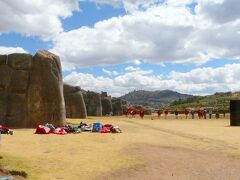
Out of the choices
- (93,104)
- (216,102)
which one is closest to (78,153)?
(93,104)

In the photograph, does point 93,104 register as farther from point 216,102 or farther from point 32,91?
point 216,102

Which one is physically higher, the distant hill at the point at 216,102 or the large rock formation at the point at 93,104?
the distant hill at the point at 216,102

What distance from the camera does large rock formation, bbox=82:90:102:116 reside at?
58.8m

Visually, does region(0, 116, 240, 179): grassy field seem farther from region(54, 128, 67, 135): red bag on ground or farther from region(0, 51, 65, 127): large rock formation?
region(0, 51, 65, 127): large rock formation

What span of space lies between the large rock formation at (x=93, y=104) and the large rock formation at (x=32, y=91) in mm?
32229

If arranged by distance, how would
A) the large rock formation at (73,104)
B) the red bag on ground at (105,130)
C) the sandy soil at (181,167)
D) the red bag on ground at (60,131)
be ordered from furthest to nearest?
the large rock formation at (73,104) < the red bag on ground at (105,130) < the red bag on ground at (60,131) < the sandy soil at (181,167)

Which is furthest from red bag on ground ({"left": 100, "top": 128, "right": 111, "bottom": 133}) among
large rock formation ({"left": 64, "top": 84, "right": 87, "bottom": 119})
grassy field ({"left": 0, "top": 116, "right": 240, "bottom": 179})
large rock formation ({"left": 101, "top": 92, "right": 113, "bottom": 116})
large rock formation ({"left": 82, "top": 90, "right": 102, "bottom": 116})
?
large rock formation ({"left": 101, "top": 92, "right": 113, "bottom": 116})

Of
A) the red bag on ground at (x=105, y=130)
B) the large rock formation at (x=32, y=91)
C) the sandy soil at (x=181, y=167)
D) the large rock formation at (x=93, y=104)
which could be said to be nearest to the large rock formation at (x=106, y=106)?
the large rock formation at (x=93, y=104)

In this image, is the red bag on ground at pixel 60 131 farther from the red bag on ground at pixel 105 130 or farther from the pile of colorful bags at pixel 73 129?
the red bag on ground at pixel 105 130

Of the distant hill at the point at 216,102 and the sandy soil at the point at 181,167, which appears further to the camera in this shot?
the distant hill at the point at 216,102

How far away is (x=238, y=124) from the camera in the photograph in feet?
110

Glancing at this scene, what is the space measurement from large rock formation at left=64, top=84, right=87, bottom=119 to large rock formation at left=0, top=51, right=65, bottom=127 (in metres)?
16.7

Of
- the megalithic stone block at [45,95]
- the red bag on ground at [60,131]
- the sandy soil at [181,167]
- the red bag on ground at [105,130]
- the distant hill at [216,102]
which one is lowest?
the sandy soil at [181,167]

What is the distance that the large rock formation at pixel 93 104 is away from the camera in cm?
5878
